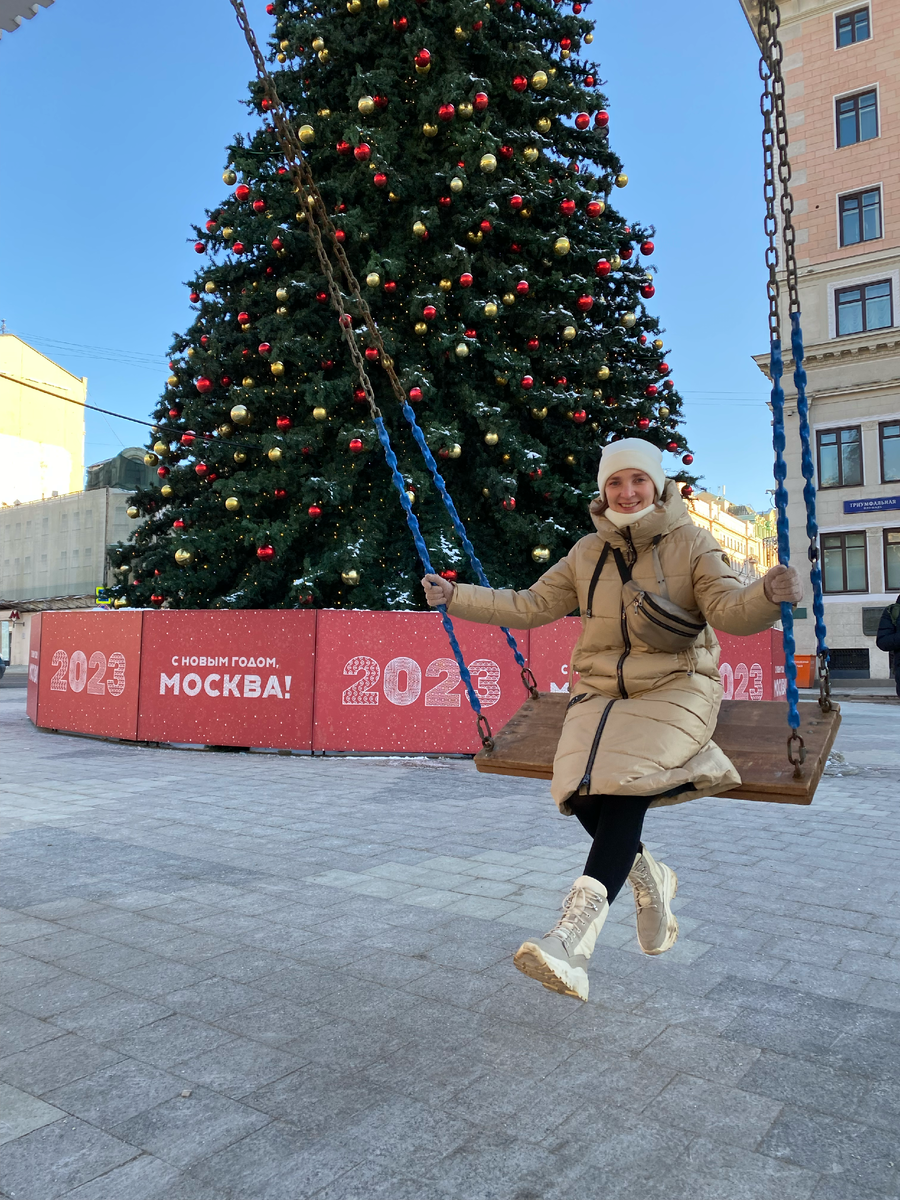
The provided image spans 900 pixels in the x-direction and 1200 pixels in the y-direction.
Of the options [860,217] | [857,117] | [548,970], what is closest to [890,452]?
[860,217]

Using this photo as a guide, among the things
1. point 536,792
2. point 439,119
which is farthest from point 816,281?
point 536,792

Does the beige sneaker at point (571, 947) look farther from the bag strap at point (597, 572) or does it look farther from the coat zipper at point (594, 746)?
the bag strap at point (597, 572)

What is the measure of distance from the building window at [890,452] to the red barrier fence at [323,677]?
2386 centimetres

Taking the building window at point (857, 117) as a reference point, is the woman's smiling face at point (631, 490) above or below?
below

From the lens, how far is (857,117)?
3100 cm

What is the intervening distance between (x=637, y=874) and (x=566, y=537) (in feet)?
30.5

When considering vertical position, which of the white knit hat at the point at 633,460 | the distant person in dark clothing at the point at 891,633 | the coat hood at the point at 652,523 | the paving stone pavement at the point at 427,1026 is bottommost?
the paving stone pavement at the point at 427,1026

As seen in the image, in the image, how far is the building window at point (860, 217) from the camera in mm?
30672

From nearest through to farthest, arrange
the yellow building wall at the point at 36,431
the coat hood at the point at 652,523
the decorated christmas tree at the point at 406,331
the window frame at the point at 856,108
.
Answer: the coat hood at the point at 652,523 → the decorated christmas tree at the point at 406,331 → the window frame at the point at 856,108 → the yellow building wall at the point at 36,431

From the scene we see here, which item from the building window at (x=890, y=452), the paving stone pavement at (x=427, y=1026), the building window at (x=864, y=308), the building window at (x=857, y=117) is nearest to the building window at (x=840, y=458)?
the building window at (x=890, y=452)

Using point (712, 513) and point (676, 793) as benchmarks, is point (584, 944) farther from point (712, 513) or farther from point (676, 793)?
point (712, 513)

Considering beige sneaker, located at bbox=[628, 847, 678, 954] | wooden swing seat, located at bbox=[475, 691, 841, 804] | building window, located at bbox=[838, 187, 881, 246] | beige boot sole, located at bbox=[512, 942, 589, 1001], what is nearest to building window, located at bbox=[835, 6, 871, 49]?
building window, located at bbox=[838, 187, 881, 246]

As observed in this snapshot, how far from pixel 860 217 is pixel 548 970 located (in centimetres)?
3492

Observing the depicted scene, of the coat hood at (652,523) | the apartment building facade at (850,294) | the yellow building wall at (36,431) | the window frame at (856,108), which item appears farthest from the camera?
the yellow building wall at (36,431)
